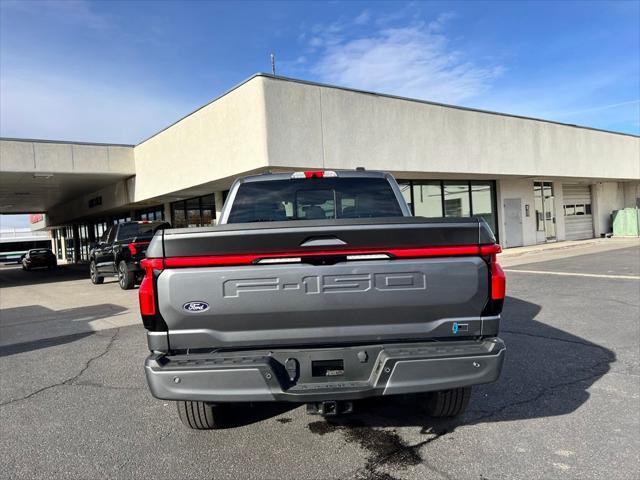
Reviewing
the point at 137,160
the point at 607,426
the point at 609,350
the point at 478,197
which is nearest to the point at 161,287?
the point at 607,426

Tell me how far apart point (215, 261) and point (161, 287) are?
357 mm

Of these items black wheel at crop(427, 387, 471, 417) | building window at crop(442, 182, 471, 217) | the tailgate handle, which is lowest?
black wheel at crop(427, 387, 471, 417)

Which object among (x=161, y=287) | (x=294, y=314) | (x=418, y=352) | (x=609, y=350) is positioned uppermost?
(x=161, y=287)

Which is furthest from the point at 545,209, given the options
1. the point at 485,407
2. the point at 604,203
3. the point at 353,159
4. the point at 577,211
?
the point at 485,407

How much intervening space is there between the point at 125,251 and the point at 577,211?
25171 millimetres

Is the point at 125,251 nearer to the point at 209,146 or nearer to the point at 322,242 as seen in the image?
the point at 209,146

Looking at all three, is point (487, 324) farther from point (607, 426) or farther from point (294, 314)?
point (607, 426)

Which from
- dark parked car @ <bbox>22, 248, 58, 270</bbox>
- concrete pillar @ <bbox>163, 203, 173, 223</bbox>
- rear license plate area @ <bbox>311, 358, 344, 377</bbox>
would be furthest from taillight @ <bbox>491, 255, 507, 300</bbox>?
dark parked car @ <bbox>22, 248, 58, 270</bbox>

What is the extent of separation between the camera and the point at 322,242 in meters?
2.94

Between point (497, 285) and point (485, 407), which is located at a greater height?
point (497, 285)

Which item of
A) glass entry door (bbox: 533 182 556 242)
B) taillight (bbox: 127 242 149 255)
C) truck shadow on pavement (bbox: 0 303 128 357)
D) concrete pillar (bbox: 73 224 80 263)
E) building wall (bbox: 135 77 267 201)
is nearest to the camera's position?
truck shadow on pavement (bbox: 0 303 128 357)

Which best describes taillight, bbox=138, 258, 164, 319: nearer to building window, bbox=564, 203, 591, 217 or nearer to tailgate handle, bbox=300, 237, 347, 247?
tailgate handle, bbox=300, 237, 347, 247

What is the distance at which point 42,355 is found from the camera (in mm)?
6480

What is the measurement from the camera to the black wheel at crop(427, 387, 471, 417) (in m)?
3.57
